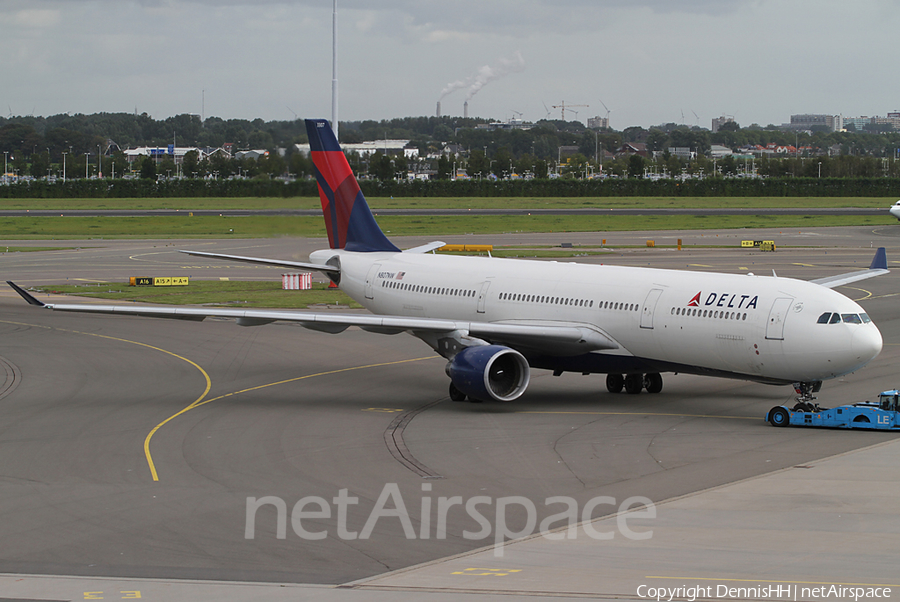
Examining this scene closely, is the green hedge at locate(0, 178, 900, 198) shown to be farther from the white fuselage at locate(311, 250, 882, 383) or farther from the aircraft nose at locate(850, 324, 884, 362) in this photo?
the aircraft nose at locate(850, 324, 884, 362)

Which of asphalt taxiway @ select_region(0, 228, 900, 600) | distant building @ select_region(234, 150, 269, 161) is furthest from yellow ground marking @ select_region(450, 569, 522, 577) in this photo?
distant building @ select_region(234, 150, 269, 161)

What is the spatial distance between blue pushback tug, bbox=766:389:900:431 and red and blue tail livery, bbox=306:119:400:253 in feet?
57.1

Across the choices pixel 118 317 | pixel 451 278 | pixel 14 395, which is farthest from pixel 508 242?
pixel 14 395

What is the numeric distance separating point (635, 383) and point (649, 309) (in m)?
4.00

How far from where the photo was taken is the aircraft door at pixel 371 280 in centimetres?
3831

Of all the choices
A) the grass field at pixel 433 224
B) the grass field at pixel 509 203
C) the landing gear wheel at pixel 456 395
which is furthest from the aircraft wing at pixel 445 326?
the grass field at pixel 509 203

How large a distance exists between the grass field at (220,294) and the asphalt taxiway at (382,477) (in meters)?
10.3

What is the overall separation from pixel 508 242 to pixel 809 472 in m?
67.3

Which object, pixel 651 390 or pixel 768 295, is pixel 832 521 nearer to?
pixel 768 295

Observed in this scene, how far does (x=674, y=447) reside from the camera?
2530 cm

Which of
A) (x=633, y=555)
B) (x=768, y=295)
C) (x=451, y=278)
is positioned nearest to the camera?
(x=633, y=555)

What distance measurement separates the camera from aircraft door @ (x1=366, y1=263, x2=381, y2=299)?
38312mm

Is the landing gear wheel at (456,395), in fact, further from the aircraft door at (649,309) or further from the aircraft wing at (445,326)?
the aircraft door at (649,309)

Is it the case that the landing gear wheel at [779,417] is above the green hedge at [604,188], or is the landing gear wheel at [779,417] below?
below
